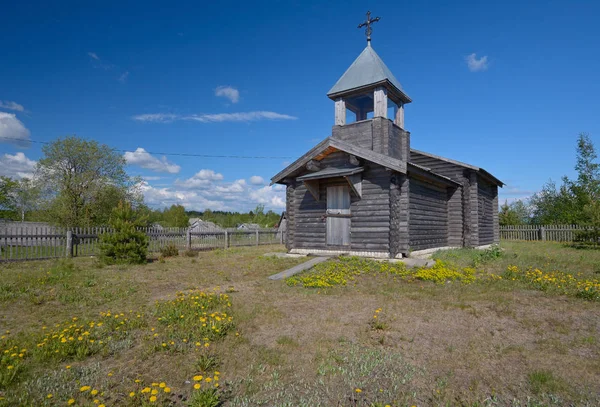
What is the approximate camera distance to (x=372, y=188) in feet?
46.9

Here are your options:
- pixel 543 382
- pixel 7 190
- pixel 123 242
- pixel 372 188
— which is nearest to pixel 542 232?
pixel 372 188

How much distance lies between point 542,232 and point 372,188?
2330 cm

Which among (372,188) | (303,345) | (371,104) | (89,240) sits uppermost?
(371,104)

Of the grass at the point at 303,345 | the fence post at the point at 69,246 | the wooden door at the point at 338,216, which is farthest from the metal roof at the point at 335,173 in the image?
the fence post at the point at 69,246

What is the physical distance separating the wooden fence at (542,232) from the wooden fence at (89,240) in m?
21.3

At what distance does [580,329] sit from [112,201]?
36.6m

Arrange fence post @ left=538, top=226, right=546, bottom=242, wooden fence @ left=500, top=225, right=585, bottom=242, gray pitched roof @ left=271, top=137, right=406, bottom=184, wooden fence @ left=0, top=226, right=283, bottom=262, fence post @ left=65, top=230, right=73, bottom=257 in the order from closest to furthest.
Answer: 1. gray pitched roof @ left=271, top=137, right=406, bottom=184
2. wooden fence @ left=0, top=226, right=283, bottom=262
3. fence post @ left=65, top=230, right=73, bottom=257
4. wooden fence @ left=500, top=225, right=585, bottom=242
5. fence post @ left=538, top=226, right=546, bottom=242

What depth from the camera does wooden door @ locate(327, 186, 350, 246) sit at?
584 inches

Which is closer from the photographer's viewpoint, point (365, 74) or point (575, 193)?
point (365, 74)

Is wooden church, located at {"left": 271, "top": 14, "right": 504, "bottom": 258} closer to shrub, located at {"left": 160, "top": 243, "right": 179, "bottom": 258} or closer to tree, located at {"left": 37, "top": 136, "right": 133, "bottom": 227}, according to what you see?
shrub, located at {"left": 160, "top": 243, "right": 179, "bottom": 258}

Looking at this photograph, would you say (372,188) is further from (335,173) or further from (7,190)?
(7,190)

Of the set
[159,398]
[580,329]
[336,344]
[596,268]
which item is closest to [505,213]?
[596,268]

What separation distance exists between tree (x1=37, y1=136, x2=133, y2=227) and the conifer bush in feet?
67.6

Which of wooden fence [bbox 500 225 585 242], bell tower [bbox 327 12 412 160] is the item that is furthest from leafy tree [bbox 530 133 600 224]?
bell tower [bbox 327 12 412 160]
